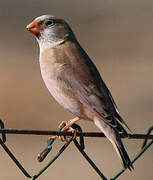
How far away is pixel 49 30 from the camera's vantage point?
7.82m

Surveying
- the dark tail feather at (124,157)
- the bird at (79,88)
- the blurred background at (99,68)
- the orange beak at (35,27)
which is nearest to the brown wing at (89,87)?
the bird at (79,88)

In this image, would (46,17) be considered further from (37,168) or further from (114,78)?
(114,78)

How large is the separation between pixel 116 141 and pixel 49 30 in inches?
70.3

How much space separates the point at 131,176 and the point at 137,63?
6.30 metres

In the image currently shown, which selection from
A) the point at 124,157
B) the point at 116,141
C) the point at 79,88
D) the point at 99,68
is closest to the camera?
the point at 124,157

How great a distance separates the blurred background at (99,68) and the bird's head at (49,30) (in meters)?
3.27

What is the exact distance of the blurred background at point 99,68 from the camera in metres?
11.6

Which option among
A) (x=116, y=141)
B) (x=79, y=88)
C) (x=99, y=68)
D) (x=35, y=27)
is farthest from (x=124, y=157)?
(x=99, y=68)

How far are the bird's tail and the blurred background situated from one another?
13.6 ft

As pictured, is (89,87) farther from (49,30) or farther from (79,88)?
(49,30)

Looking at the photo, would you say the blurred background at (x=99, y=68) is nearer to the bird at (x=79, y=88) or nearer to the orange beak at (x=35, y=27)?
the orange beak at (x=35, y=27)

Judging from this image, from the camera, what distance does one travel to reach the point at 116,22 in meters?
20.7

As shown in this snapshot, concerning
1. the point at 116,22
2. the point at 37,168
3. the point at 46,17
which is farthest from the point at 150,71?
the point at 46,17

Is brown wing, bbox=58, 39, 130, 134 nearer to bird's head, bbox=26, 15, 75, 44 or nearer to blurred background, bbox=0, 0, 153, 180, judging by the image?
bird's head, bbox=26, 15, 75, 44
